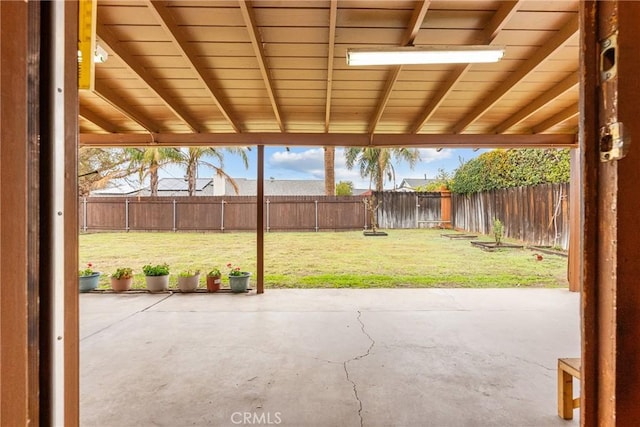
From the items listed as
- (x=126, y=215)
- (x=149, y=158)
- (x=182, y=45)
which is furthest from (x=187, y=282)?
(x=126, y=215)

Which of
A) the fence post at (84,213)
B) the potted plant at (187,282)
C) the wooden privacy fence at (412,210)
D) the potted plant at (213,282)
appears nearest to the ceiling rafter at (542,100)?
the potted plant at (213,282)

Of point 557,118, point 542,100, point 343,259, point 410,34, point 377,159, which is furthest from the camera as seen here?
point 377,159

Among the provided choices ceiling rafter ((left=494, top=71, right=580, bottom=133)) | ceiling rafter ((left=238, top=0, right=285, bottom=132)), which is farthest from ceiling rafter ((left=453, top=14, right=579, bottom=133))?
ceiling rafter ((left=238, top=0, right=285, bottom=132))

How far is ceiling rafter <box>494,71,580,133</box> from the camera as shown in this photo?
3.03 meters

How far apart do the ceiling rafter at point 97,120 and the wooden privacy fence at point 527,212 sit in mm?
8638

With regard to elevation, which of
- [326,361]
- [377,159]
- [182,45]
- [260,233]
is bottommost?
[326,361]

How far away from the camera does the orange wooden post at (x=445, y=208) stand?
13.3 m

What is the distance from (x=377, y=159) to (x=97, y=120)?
13.1 m

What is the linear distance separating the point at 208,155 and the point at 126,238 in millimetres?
4164

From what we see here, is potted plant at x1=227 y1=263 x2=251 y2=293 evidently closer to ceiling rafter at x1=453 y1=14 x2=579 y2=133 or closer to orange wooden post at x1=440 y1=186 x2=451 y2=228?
ceiling rafter at x1=453 y1=14 x2=579 y2=133

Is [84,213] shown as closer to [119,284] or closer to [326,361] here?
[119,284]

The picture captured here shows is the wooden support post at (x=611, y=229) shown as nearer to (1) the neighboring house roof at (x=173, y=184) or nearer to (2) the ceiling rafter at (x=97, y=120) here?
(2) the ceiling rafter at (x=97, y=120)

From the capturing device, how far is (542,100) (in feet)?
11.5

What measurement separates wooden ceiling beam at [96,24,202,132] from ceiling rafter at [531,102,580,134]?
4.45m
